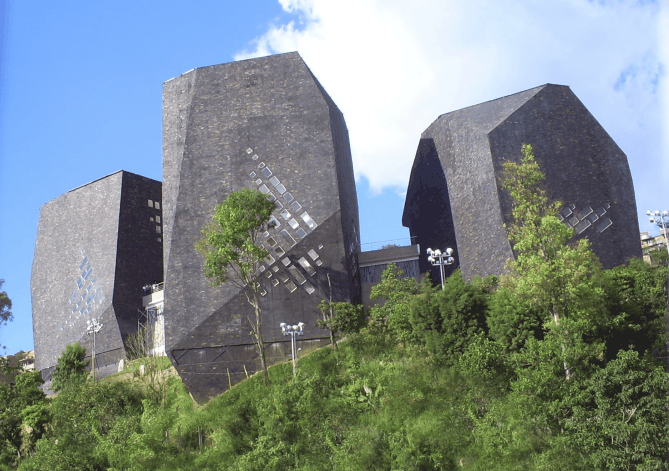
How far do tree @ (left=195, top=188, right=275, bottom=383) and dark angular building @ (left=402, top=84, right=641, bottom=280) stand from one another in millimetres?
10411

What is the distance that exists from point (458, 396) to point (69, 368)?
22694mm

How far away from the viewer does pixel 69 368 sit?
42.5m

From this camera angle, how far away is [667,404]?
79.9ft

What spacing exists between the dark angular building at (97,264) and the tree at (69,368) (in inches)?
176

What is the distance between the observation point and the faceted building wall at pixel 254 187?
3925 cm

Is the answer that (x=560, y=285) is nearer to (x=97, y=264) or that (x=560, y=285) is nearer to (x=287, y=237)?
(x=287, y=237)

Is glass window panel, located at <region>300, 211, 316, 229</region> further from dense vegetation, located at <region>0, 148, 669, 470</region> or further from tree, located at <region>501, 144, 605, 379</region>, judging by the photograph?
tree, located at <region>501, 144, 605, 379</region>

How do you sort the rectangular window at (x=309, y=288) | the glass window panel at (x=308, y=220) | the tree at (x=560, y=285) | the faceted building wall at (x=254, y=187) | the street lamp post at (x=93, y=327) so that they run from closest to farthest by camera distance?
the tree at (x=560, y=285)
the faceted building wall at (x=254, y=187)
the rectangular window at (x=309, y=288)
the glass window panel at (x=308, y=220)
the street lamp post at (x=93, y=327)

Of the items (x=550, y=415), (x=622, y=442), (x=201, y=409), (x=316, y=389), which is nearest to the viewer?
(x=622, y=442)

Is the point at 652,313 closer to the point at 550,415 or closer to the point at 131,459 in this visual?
the point at 550,415

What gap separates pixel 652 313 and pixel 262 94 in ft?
77.7

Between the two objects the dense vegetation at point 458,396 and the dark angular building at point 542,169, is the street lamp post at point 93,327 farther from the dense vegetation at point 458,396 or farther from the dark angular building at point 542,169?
the dark angular building at point 542,169

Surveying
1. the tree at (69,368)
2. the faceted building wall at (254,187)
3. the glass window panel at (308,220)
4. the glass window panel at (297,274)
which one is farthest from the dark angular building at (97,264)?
the glass window panel at (308,220)

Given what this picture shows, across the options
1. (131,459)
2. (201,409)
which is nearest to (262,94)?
(201,409)
